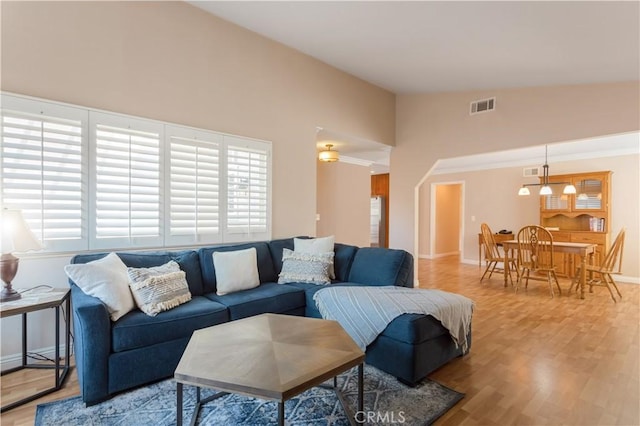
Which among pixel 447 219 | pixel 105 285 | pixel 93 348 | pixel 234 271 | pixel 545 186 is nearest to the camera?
pixel 93 348

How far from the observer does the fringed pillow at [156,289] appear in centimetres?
228

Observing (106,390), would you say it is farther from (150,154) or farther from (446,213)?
(446,213)

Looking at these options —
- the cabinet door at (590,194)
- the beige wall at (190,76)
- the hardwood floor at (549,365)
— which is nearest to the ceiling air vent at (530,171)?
the cabinet door at (590,194)

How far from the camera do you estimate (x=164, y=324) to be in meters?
2.20

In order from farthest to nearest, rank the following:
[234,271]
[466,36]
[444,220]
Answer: [444,220] → [466,36] → [234,271]

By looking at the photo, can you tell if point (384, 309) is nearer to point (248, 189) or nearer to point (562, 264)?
point (248, 189)

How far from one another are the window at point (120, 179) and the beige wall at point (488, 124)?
2813 millimetres

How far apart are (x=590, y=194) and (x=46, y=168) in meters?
7.89

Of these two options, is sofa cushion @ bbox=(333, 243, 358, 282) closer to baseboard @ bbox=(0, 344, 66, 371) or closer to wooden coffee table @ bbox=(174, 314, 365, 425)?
wooden coffee table @ bbox=(174, 314, 365, 425)

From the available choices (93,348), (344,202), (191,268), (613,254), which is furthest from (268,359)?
(613,254)

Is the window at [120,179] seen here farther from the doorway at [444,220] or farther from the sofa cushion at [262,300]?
the doorway at [444,220]

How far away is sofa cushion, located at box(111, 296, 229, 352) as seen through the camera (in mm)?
2049

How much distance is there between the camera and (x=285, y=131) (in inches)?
159

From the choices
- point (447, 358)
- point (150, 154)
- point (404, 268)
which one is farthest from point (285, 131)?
point (447, 358)
